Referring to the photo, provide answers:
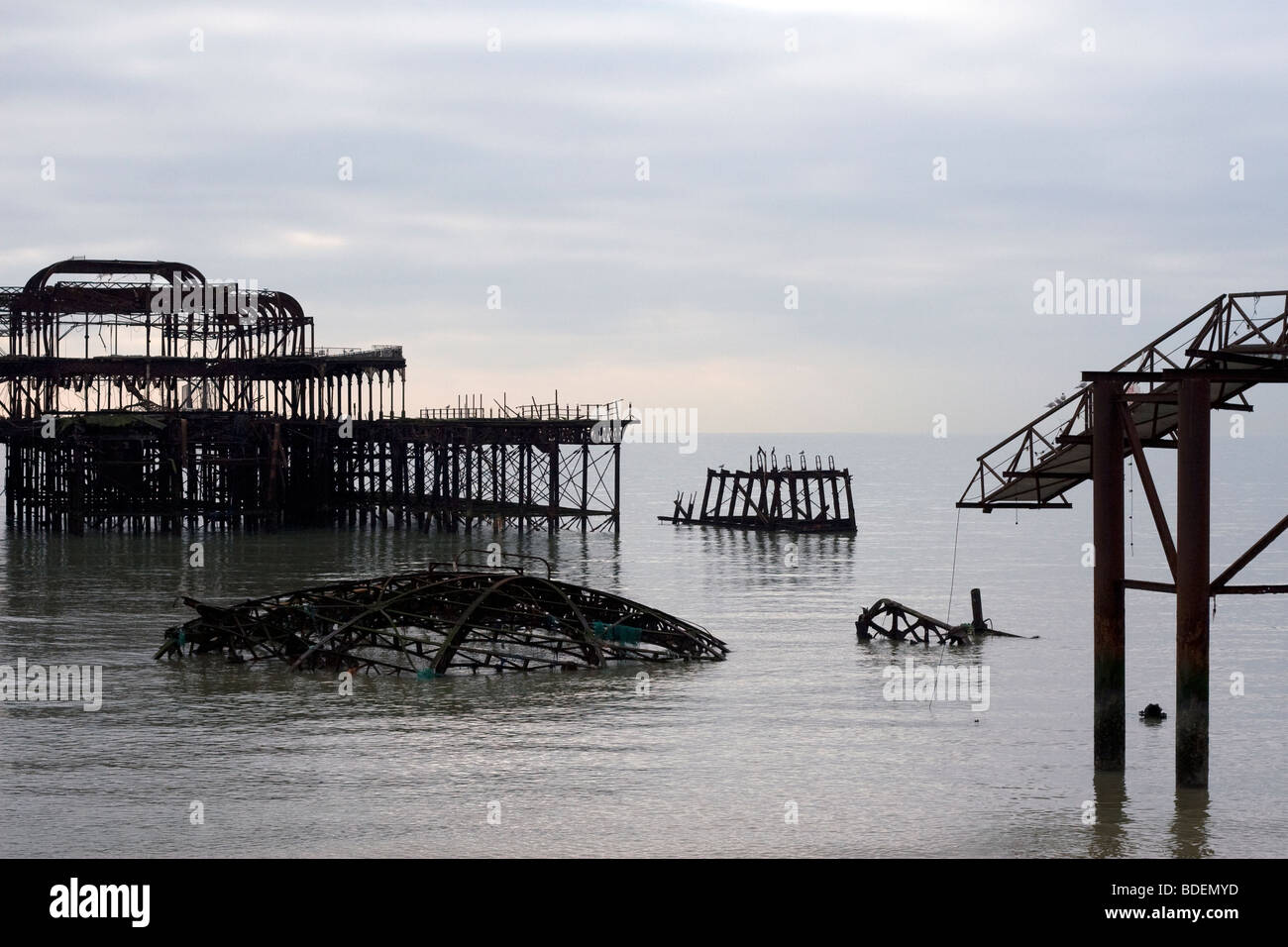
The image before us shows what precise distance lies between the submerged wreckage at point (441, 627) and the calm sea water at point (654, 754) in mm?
974

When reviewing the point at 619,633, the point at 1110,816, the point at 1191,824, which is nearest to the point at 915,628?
the point at 619,633

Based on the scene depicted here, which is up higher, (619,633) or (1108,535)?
(1108,535)

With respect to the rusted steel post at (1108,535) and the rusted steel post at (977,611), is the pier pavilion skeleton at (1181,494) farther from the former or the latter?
the rusted steel post at (977,611)

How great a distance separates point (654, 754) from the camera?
88.7ft

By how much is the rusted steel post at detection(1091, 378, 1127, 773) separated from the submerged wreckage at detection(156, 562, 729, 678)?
1491 centimetres

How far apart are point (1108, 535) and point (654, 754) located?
899cm

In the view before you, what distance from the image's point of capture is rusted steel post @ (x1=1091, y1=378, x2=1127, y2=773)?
Answer: 22031mm

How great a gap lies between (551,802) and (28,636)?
77.8 ft

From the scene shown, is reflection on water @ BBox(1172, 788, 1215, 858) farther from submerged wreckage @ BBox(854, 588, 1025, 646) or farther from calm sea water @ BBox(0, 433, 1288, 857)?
submerged wreckage @ BBox(854, 588, 1025, 646)

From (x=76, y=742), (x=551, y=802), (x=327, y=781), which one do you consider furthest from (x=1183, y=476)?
(x=76, y=742)

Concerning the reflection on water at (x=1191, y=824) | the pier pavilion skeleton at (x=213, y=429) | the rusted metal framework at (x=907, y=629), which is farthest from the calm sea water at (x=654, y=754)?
the pier pavilion skeleton at (x=213, y=429)

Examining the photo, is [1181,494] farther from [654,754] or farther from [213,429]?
[213,429]
